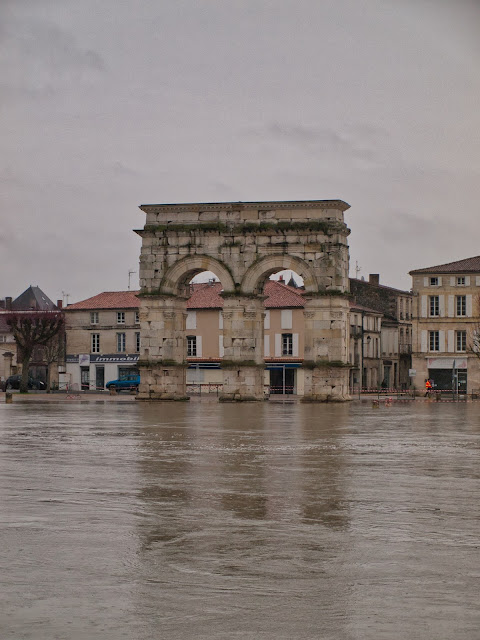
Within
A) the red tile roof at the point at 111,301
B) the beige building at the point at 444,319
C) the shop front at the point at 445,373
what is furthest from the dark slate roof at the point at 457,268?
the red tile roof at the point at 111,301

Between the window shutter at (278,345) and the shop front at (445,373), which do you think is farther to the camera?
the shop front at (445,373)

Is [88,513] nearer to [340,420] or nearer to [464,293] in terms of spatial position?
[340,420]

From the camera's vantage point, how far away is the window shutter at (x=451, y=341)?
78625 millimetres

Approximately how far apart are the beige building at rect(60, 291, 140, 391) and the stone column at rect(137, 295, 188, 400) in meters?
29.8

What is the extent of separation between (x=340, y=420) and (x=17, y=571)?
84.0ft

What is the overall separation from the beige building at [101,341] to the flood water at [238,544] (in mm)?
61205

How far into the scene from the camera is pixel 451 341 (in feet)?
258

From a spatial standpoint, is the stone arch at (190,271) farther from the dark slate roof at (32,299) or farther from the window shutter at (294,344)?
the dark slate roof at (32,299)

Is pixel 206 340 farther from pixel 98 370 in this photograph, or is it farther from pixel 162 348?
pixel 162 348

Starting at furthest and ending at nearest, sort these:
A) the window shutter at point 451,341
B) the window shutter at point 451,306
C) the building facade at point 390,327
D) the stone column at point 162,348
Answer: the building facade at point 390,327 → the window shutter at point 451,341 → the window shutter at point 451,306 → the stone column at point 162,348

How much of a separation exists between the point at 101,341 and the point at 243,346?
115 ft

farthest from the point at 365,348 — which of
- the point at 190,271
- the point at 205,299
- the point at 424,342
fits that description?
the point at 190,271

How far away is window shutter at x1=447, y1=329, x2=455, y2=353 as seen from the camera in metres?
78.6

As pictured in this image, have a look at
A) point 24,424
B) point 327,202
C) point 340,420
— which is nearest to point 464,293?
point 327,202
